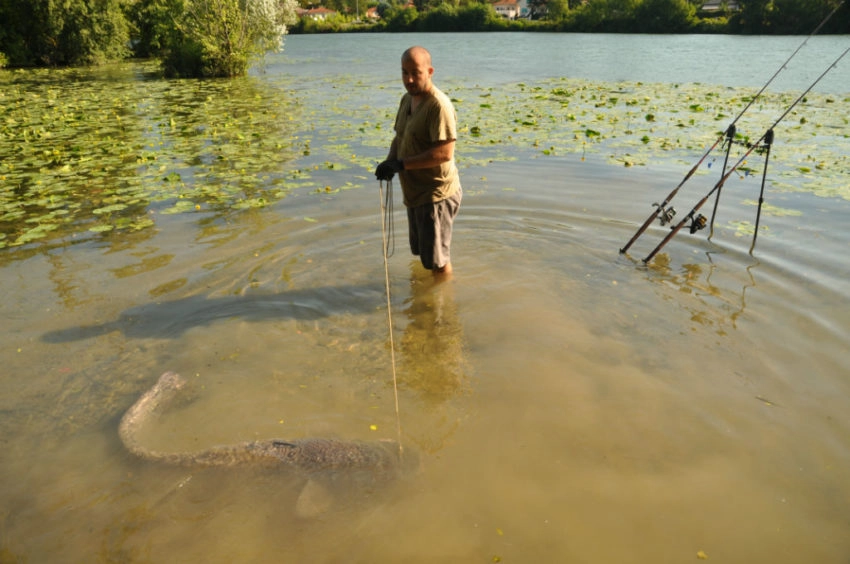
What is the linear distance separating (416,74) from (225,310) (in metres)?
2.39

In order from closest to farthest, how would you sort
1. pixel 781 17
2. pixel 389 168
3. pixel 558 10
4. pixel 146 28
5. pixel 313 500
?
pixel 313 500 < pixel 389 168 < pixel 146 28 < pixel 781 17 < pixel 558 10

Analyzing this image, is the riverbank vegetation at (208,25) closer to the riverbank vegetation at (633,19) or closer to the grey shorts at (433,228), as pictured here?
the riverbank vegetation at (633,19)

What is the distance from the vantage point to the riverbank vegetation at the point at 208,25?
21.7 meters

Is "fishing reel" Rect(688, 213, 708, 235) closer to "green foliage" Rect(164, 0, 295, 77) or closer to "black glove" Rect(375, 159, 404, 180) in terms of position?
"black glove" Rect(375, 159, 404, 180)

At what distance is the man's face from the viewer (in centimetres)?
363

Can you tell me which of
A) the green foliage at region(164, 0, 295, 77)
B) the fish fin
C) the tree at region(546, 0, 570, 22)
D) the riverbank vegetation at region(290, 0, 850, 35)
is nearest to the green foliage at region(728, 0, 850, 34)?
the riverbank vegetation at region(290, 0, 850, 35)

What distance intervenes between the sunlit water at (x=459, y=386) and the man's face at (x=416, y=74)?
1750 mm

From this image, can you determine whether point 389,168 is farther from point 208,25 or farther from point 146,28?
point 146,28

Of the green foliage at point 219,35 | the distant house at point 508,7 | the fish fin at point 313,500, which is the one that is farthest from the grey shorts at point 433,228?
the distant house at point 508,7

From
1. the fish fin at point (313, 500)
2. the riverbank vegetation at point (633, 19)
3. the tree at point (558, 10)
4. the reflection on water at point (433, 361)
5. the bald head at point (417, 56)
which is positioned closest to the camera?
the fish fin at point (313, 500)

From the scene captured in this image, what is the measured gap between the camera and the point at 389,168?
3.89 m

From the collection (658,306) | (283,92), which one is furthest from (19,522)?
(283,92)

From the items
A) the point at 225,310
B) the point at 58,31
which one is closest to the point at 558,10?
the point at 58,31

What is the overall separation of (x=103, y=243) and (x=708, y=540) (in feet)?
19.3
